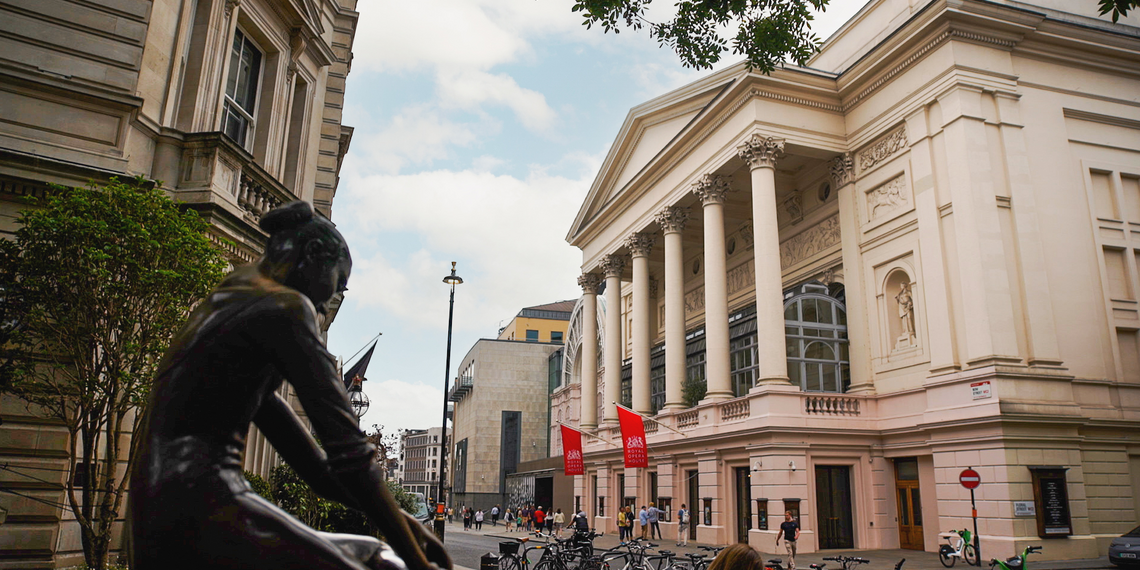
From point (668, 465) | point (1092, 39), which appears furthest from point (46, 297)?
point (1092, 39)

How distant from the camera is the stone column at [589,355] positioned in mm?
42188

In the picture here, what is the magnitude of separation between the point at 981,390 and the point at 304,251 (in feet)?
72.1

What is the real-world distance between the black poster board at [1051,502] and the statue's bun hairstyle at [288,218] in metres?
22.0

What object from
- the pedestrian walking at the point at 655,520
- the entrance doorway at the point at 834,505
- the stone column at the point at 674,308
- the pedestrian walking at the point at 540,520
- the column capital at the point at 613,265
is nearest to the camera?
the entrance doorway at the point at 834,505

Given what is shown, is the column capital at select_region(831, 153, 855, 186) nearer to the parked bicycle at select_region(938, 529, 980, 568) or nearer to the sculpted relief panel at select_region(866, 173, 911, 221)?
the sculpted relief panel at select_region(866, 173, 911, 221)

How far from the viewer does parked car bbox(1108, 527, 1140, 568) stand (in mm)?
17047

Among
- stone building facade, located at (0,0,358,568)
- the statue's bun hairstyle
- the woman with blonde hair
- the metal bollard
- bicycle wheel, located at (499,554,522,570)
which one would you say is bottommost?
bicycle wheel, located at (499,554,522,570)

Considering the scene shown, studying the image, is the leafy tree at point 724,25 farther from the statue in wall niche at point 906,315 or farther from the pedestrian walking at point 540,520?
the pedestrian walking at point 540,520

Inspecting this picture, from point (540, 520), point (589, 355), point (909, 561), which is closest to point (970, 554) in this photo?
point (909, 561)

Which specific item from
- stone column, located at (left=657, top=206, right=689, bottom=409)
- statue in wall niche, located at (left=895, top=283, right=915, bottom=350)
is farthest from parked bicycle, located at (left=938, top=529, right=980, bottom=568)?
stone column, located at (left=657, top=206, right=689, bottom=409)

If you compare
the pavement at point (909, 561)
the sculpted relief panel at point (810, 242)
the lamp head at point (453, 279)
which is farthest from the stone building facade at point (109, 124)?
the sculpted relief panel at point (810, 242)

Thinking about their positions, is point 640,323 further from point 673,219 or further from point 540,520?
point 540,520

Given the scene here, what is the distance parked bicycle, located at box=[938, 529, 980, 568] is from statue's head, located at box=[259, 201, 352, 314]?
2010 cm

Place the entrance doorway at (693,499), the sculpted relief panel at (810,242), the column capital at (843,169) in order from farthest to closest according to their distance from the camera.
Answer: the sculpted relief panel at (810,242) → the entrance doorway at (693,499) → the column capital at (843,169)
